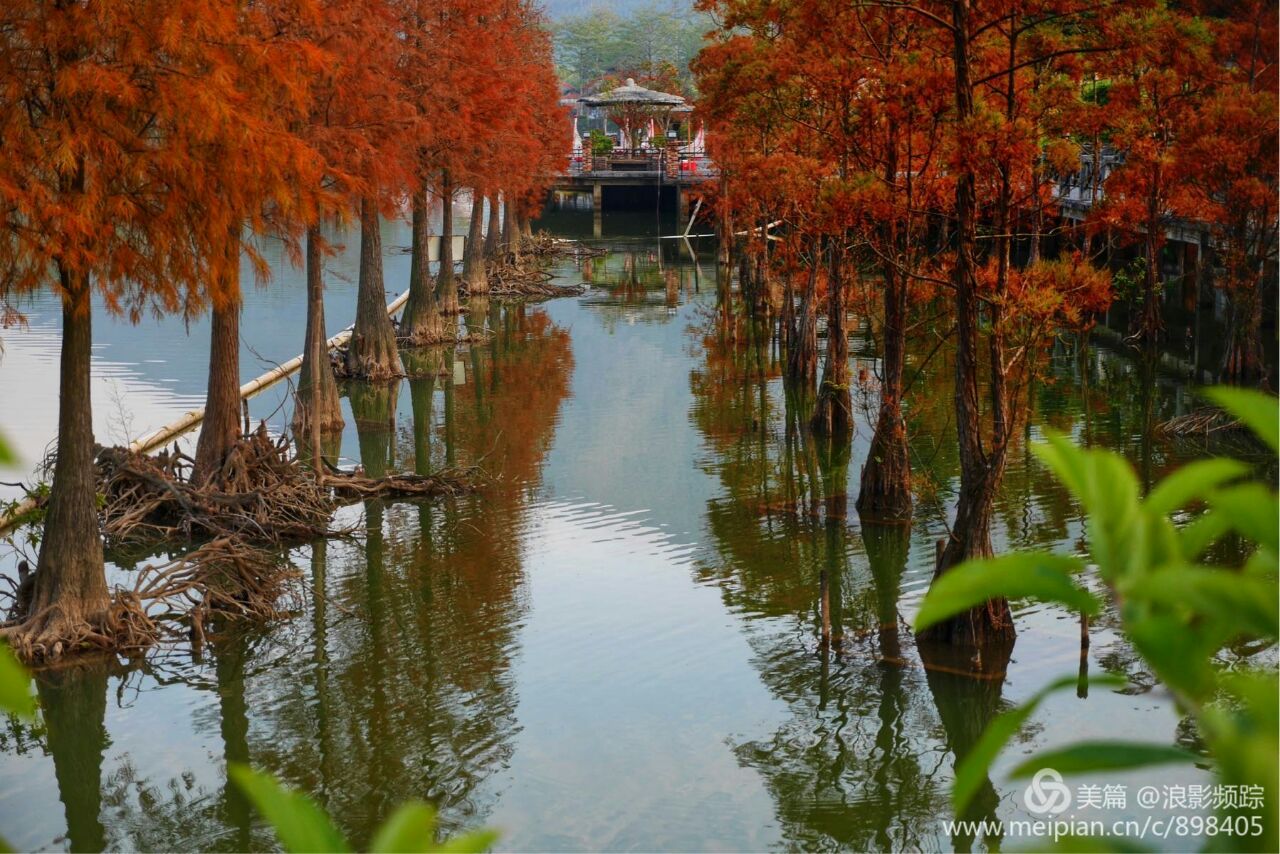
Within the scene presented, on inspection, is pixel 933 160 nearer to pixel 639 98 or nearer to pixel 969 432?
pixel 969 432

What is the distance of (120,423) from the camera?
20.6 meters

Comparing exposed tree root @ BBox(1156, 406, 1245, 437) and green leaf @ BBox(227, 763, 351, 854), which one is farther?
exposed tree root @ BBox(1156, 406, 1245, 437)

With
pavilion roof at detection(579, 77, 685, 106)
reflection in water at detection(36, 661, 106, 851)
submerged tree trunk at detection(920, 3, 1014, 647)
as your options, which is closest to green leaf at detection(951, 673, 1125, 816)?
reflection in water at detection(36, 661, 106, 851)

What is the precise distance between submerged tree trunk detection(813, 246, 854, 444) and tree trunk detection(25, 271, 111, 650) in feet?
33.5

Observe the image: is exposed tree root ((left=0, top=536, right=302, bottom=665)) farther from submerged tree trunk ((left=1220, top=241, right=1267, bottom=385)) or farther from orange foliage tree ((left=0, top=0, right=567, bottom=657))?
submerged tree trunk ((left=1220, top=241, right=1267, bottom=385))

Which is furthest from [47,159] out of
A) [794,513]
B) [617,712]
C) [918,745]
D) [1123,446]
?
[1123,446]

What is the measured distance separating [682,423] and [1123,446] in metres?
6.27

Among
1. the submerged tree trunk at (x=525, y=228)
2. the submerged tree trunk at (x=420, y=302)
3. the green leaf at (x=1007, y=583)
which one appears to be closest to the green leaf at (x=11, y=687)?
the green leaf at (x=1007, y=583)

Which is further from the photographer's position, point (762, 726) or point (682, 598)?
point (682, 598)

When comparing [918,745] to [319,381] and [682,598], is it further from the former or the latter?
[319,381]

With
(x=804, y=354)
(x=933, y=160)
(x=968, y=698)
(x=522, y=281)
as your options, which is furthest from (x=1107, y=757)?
(x=522, y=281)

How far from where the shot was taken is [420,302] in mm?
30094

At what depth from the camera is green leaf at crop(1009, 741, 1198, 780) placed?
140 cm

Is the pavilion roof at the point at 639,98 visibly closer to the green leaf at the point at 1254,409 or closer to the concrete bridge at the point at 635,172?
the concrete bridge at the point at 635,172
